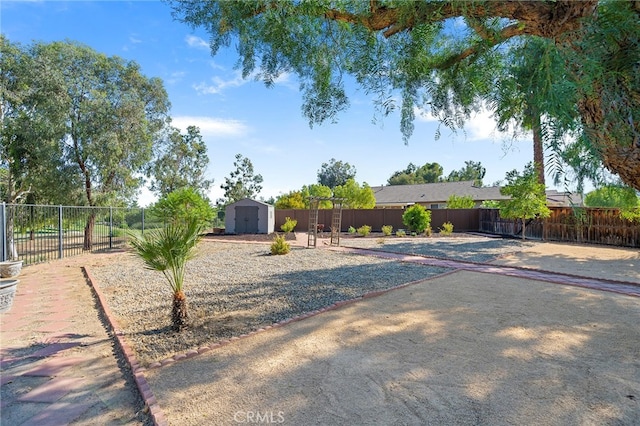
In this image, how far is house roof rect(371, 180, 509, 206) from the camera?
1163 inches

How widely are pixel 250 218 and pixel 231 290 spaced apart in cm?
1502

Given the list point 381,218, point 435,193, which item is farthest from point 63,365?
point 435,193

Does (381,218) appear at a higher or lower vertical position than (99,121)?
lower

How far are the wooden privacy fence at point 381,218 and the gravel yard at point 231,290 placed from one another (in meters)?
12.2

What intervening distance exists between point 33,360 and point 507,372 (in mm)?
4475

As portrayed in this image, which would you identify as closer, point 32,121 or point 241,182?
point 32,121

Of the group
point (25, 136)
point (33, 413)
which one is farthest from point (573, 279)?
point (25, 136)

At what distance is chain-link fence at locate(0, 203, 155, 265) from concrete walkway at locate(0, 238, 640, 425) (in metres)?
5.24

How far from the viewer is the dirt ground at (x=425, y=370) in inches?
89.3

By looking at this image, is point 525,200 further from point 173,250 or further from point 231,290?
→ point 173,250

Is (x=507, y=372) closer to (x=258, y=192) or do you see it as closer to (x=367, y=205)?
(x=367, y=205)

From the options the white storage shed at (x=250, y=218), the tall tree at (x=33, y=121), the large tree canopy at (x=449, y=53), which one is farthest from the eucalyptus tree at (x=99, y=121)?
the large tree canopy at (x=449, y=53)

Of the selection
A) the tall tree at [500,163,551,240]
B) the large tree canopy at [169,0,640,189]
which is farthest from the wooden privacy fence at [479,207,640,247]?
the large tree canopy at [169,0,640,189]

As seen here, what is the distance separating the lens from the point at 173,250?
12.5 ft
